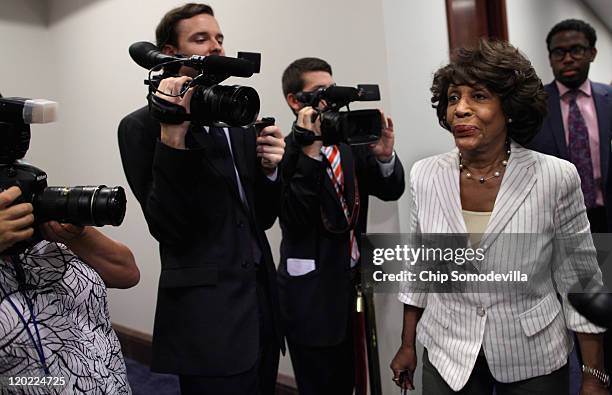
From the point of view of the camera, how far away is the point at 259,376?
1451mm

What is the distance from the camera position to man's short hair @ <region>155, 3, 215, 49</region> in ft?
4.73

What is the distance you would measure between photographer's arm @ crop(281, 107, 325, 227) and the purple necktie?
1.14 meters

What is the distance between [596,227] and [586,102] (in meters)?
0.52

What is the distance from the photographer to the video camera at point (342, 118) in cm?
157

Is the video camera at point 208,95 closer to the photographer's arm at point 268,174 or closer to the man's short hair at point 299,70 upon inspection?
the photographer's arm at point 268,174

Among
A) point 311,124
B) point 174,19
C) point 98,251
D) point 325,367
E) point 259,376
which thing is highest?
point 174,19

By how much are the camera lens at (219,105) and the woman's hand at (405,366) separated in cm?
67

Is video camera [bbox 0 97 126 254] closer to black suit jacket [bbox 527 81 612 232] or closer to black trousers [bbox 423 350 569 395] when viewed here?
black trousers [bbox 423 350 569 395]

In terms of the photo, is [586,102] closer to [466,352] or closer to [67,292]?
[466,352]

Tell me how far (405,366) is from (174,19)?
106 cm

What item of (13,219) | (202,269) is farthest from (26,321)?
(202,269)

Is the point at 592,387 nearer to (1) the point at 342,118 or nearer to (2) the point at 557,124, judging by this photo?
(1) the point at 342,118

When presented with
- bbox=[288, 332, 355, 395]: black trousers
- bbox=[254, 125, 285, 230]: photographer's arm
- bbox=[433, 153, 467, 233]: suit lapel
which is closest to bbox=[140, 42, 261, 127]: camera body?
bbox=[254, 125, 285, 230]: photographer's arm

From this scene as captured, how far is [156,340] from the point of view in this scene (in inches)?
52.8
